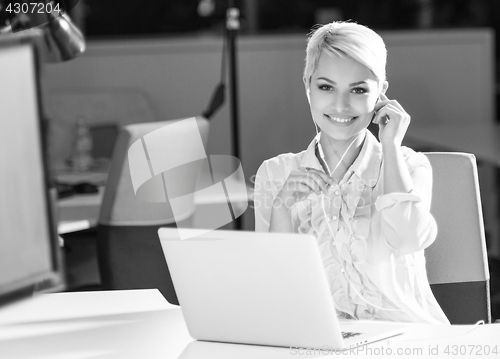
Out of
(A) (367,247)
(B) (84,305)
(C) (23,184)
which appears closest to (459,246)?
(A) (367,247)

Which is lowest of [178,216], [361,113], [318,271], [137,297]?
[178,216]

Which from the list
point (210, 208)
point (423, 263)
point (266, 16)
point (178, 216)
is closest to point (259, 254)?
point (423, 263)

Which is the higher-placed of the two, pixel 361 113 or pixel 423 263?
pixel 361 113

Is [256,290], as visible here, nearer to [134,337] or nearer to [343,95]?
[134,337]

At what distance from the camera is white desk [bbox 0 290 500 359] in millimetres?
1061

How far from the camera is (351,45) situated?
1.21m

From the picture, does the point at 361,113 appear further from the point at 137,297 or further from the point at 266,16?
the point at 266,16

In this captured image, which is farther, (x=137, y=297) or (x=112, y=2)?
(x=112, y=2)

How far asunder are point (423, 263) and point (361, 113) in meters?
0.30

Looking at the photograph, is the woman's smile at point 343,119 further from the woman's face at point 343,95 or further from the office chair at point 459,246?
the office chair at point 459,246

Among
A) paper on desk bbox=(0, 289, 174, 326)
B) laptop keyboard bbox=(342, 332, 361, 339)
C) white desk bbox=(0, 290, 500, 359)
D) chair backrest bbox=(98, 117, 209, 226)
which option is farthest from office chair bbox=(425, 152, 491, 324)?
chair backrest bbox=(98, 117, 209, 226)

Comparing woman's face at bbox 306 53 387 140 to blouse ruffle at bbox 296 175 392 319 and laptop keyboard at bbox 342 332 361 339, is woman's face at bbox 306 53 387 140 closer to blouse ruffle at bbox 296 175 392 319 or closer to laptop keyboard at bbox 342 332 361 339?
blouse ruffle at bbox 296 175 392 319

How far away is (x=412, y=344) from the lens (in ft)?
3.55

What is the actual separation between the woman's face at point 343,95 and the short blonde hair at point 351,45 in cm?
1
